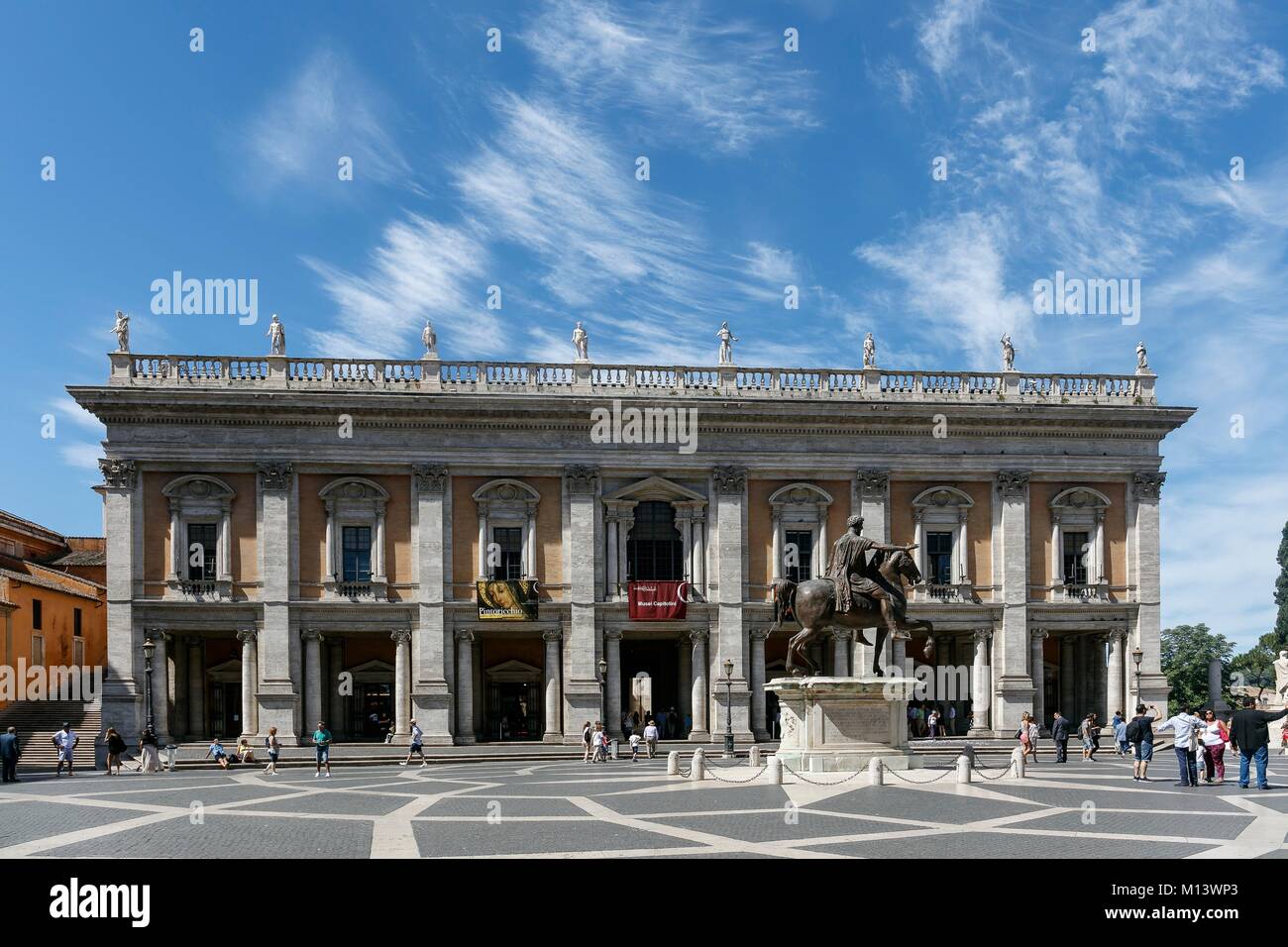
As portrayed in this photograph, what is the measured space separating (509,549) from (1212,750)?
90.1 feet

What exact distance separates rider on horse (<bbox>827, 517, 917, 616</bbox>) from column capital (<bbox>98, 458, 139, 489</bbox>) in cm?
Result: 2934

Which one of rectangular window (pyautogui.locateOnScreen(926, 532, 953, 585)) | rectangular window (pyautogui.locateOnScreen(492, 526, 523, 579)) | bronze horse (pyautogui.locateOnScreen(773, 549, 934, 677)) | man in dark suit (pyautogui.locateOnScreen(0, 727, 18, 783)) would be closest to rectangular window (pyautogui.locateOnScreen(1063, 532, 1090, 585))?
rectangular window (pyautogui.locateOnScreen(926, 532, 953, 585))

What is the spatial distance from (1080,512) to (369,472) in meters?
28.6

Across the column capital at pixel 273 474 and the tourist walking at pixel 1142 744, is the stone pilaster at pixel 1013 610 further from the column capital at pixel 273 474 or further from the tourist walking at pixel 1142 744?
the column capital at pixel 273 474

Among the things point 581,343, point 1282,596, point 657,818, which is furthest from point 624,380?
point 1282,596

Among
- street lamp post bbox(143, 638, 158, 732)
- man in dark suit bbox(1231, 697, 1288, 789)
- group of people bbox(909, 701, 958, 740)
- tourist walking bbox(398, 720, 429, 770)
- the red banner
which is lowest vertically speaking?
group of people bbox(909, 701, 958, 740)

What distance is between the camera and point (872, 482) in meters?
46.7

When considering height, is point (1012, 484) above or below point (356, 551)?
above

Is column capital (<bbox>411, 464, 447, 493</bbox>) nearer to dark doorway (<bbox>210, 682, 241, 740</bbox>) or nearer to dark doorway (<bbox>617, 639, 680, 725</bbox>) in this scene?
dark doorway (<bbox>617, 639, 680, 725</bbox>)

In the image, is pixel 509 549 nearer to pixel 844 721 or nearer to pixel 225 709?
pixel 225 709

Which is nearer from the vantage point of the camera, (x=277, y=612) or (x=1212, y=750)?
(x=1212, y=750)

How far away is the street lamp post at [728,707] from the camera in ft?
131

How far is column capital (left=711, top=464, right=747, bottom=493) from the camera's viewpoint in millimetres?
46156
